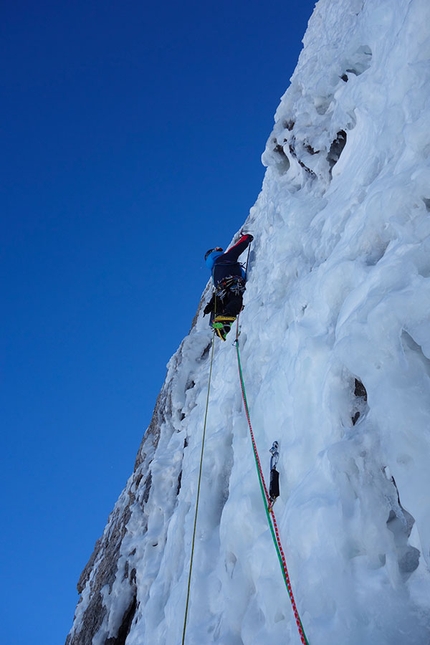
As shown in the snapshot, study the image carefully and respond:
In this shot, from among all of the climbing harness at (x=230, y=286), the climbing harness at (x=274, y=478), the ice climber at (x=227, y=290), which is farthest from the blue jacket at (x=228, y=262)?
the climbing harness at (x=274, y=478)

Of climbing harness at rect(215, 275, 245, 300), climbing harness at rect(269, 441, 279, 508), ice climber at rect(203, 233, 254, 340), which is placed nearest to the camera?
climbing harness at rect(269, 441, 279, 508)

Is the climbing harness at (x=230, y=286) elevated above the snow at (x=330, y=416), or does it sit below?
above

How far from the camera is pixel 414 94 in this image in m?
4.84

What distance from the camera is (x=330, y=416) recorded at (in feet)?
12.1

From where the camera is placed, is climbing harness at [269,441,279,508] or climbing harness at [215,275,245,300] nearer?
climbing harness at [269,441,279,508]

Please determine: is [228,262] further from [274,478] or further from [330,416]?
[330,416]

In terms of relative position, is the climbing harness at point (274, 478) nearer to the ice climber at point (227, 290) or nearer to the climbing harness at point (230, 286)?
the ice climber at point (227, 290)

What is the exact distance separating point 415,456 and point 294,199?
672 cm

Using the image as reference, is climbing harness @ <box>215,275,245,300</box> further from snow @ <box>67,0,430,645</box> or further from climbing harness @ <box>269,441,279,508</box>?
climbing harness @ <box>269,441,279,508</box>

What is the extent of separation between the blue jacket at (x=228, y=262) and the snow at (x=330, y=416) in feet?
2.56

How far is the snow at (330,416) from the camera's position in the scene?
9.07 ft

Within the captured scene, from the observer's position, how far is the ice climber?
Result: 8797 millimetres

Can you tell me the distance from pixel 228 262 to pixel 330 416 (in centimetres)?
657

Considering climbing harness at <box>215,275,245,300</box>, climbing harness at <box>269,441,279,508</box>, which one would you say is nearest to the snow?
climbing harness at <box>269,441,279,508</box>
